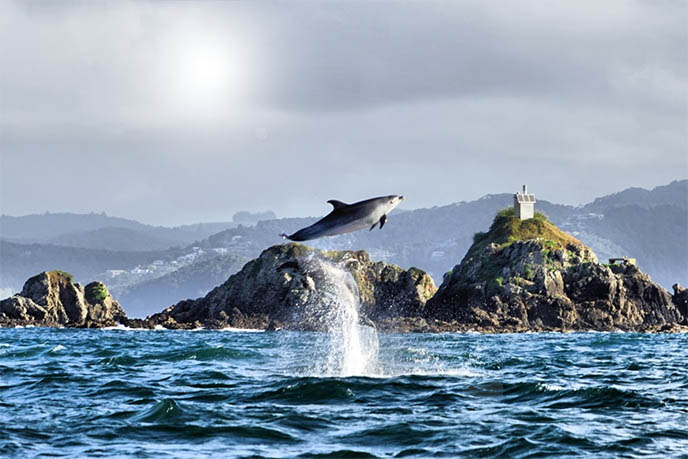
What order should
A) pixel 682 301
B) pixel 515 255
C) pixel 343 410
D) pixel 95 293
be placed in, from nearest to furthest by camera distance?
pixel 343 410, pixel 515 255, pixel 682 301, pixel 95 293

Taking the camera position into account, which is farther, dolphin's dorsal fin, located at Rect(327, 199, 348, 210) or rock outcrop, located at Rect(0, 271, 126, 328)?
rock outcrop, located at Rect(0, 271, 126, 328)

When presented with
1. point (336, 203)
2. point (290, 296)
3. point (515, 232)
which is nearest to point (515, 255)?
point (515, 232)

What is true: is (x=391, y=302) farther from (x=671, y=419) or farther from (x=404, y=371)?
(x=671, y=419)

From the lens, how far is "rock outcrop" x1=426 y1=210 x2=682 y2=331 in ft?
408

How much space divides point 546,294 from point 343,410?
368 ft

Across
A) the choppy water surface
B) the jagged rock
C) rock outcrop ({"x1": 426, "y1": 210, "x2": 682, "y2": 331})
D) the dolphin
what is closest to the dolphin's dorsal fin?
the dolphin

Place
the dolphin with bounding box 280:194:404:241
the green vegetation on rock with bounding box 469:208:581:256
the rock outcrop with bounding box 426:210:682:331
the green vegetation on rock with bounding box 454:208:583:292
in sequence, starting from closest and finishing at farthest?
the dolphin with bounding box 280:194:404:241, the rock outcrop with bounding box 426:210:682:331, the green vegetation on rock with bounding box 454:208:583:292, the green vegetation on rock with bounding box 469:208:581:256

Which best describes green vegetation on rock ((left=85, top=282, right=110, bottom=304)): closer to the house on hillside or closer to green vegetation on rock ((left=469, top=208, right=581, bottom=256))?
green vegetation on rock ((left=469, top=208, right=581, bottom=256))

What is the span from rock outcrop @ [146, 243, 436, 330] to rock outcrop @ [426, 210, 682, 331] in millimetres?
8506

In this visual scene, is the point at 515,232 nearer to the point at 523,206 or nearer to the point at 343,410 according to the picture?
the point at 523,206

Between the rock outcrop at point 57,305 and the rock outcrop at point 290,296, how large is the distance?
9638 mm

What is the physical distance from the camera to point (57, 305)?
138 metres

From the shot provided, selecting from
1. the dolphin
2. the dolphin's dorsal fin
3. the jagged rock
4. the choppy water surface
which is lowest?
the choppy water surface

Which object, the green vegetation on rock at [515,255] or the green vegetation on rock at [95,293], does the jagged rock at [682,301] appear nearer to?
the green vegetation on rock at [515,255]
